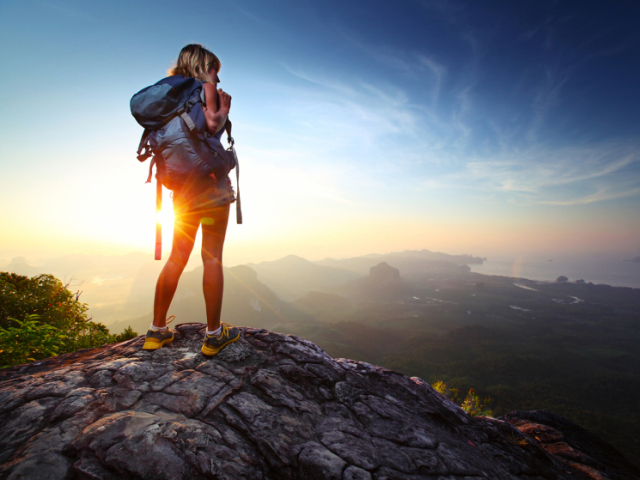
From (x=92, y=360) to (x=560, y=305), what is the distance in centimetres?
17285

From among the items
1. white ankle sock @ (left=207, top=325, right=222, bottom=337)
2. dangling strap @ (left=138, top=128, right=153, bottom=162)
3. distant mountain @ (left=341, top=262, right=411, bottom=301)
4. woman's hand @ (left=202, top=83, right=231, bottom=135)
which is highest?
woman's hand @ (left=202, top=83, right=231, bottom=135)

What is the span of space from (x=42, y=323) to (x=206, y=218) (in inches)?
280

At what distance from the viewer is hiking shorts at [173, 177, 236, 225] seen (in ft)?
9.72

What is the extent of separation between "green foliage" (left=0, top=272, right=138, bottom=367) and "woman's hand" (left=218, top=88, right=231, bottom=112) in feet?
17.4

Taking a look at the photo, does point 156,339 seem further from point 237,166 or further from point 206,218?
point 237,166

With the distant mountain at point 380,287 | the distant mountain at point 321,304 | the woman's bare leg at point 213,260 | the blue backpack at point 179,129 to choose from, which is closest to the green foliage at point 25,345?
the woman's bare leg at point 213,260

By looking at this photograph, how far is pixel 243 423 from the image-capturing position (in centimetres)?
251

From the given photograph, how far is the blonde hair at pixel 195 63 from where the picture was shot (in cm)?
299

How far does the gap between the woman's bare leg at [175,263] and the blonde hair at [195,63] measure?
184cm

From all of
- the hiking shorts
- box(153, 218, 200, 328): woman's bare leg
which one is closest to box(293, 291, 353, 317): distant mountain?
box(153, 218, 200, 328): woman's bare leg

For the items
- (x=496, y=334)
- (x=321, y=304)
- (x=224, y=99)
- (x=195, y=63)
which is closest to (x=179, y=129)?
(x=224, y=99)

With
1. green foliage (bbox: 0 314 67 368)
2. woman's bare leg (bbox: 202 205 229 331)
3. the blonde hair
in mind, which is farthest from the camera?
green foliage (bbox: 0 314 67 368)

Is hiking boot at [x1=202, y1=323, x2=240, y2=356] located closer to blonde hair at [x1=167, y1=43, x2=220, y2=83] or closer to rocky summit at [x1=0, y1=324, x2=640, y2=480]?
rocky summit at [x1=0, y1=324, x2=640, y2=480]

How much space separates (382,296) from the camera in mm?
148250
